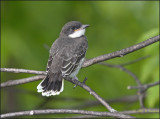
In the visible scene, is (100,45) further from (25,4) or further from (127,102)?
(25,4)

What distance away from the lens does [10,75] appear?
26.2ft

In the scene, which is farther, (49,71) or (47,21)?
(47,21)

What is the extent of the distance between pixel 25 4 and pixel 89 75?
1.88 m

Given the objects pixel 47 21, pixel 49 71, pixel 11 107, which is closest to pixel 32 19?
pixel 47 21

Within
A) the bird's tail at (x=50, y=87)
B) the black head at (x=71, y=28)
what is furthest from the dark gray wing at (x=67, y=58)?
the black head at (x=71, y=28)

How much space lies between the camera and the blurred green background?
650 centimetres

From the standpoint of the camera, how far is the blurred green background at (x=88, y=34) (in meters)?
6.50

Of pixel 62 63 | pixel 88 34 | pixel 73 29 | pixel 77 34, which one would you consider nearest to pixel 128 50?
pixel 62 63

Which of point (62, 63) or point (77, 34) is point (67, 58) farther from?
point (77, 34)

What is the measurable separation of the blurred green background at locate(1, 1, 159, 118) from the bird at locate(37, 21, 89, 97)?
275 mm

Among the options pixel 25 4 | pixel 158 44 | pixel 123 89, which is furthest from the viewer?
pixel 123 89

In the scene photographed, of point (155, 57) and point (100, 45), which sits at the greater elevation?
point (100, 45)

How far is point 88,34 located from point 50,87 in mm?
2879

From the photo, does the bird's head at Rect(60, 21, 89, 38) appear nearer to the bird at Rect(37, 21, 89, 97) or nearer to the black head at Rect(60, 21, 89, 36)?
the black head at Rect(60, 21, 89, 36)
